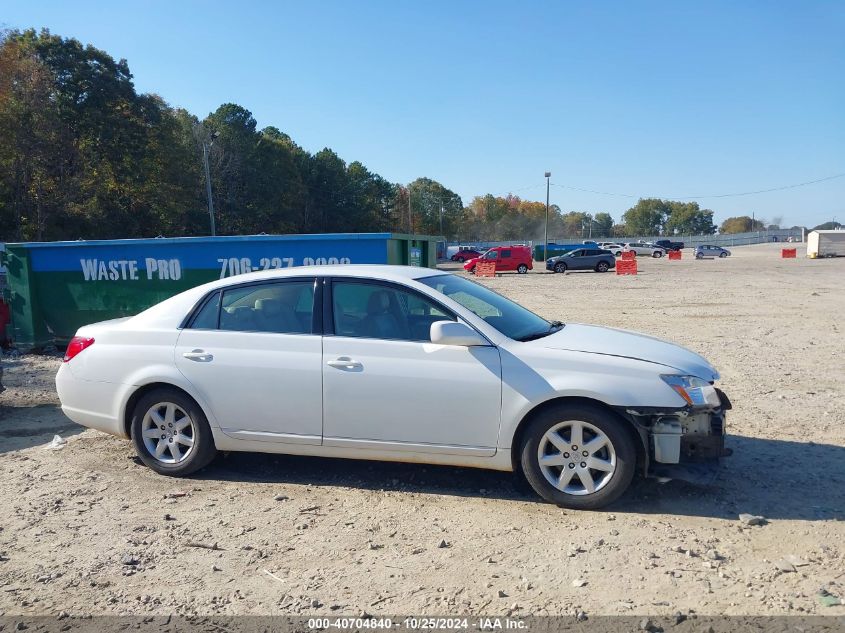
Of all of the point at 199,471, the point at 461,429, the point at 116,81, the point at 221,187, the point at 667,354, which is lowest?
the point at 199,471

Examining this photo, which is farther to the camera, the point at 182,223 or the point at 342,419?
the point at 182,223

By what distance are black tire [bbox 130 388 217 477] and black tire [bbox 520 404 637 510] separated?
242 cm

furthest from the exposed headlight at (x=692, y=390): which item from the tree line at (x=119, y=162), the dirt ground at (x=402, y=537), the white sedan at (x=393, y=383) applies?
the tree line at (x=119, y=162)

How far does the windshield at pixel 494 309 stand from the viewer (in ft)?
15.5

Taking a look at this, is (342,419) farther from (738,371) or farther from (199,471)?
(738,371)

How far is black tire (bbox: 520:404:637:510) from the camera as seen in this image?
4.16 metres

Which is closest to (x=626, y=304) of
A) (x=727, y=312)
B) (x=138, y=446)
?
(x=727, y=312)

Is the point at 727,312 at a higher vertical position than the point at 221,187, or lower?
lower

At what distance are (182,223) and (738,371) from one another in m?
47.4

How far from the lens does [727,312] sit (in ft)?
51.5

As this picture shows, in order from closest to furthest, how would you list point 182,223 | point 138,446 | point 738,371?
1. point 138,446
2. point 738,371
3. point 182,223

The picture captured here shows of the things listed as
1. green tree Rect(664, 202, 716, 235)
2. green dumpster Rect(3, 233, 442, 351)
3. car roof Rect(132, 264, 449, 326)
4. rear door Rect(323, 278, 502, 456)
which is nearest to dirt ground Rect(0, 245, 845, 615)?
rear door Rect(323, 278, 502, 456)

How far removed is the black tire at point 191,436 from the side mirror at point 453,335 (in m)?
1.96

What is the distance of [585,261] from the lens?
43000 mm
